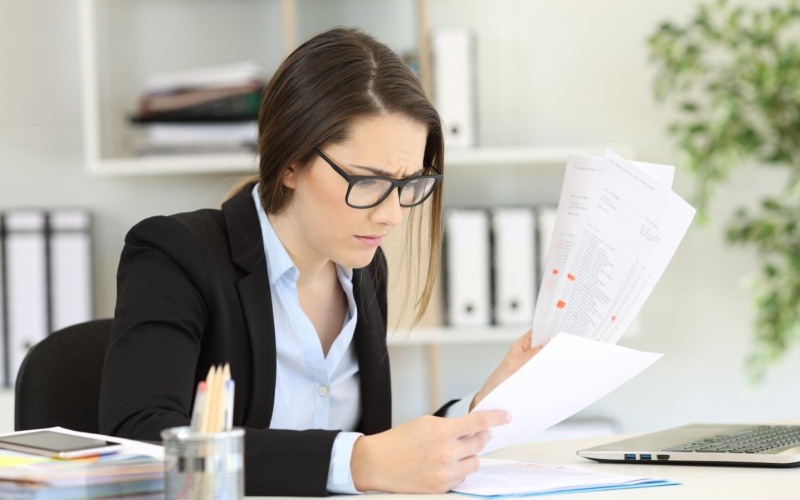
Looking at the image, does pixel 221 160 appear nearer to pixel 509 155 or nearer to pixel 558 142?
pixel 509 155

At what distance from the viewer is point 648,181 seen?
1.21 metres

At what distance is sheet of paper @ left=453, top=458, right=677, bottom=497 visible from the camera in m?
1.13

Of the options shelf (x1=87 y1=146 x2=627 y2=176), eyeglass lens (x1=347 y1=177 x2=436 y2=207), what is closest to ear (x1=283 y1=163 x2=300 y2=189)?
eyeglass lens (x1=347 y1=177 x2=436 y2=207)

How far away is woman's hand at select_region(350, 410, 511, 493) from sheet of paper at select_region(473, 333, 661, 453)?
4 centimetres

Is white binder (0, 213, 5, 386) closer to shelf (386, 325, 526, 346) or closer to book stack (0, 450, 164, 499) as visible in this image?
shelf (386, 325, 526, 346)

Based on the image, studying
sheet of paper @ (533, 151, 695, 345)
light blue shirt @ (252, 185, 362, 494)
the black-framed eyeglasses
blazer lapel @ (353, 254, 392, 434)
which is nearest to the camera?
sheet of paper @ (533, 151, 695, 345)

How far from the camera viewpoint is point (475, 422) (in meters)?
1.13

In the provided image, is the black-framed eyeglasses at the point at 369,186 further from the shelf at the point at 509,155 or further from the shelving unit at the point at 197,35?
the shelving unit at the point at 197,35

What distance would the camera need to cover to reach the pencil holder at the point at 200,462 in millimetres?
854

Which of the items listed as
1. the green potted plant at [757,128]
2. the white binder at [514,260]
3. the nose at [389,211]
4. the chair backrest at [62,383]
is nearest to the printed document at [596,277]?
the nose at [389,211]

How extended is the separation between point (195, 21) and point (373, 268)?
5.05ft

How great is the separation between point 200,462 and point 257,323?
1.97 feet

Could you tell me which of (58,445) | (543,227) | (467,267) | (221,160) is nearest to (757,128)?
(543,227)

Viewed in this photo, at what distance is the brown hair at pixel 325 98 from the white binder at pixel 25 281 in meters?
1.49
